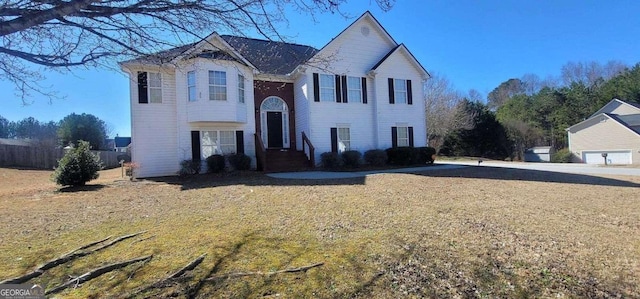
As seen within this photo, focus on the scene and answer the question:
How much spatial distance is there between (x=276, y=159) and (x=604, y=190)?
12.0 meters

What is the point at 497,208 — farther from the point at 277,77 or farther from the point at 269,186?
the point at 277,77

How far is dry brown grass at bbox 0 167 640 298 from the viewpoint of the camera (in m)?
3.39

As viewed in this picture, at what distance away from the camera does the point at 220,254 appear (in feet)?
13.5

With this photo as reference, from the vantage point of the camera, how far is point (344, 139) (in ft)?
58.7

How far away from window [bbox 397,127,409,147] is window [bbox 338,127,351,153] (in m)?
3.18

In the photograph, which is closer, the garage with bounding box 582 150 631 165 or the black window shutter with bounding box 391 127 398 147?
the black window shutter with bounding box 391 127 398 147

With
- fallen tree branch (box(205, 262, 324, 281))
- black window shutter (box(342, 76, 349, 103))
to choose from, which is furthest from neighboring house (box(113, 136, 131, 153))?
fallen tree branch (box(205, 262, 324, 281))

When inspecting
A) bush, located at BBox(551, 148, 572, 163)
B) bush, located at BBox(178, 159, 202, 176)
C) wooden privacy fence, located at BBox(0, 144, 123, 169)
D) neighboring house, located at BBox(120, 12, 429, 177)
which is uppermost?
neighboring house, located at BBox(120, 12, 429, 177)

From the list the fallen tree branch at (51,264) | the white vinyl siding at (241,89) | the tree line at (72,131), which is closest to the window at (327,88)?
the white vinyl siding at (241,89)

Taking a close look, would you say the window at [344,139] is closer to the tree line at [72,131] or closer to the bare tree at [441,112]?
the bare tree at [441,112]

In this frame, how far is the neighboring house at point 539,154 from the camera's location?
33562 millimetres

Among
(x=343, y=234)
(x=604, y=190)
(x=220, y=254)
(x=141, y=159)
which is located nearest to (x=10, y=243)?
(x=220, y=254)

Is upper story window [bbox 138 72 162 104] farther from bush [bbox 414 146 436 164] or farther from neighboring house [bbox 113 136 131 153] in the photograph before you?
neighboring house [bbox 113 136 131 153]

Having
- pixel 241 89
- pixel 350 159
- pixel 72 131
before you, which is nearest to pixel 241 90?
pixel 241 89
